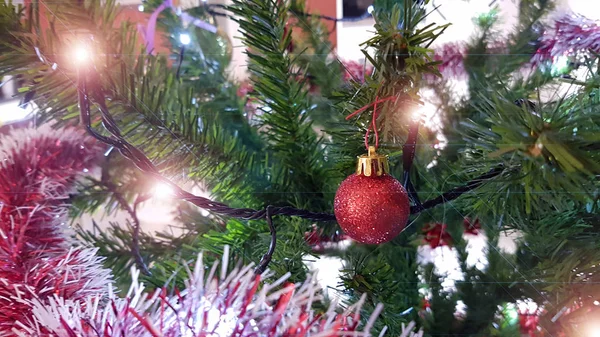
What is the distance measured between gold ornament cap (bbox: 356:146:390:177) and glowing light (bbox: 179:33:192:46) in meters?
0.31

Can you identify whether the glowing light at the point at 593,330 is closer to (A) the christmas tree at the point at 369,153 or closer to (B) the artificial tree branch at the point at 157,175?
(A) the christmas tree at the point at 369,153

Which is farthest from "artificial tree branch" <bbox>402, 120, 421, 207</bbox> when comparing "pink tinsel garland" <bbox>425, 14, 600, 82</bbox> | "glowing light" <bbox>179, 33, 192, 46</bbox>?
"glowing light" <bbox>179, 33, 192, 46</bbox>

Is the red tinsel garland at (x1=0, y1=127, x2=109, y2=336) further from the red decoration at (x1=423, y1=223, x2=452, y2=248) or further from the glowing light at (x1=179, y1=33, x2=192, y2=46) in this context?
the red decoration at (x1=423, y1=223, x2=452, y2=248)

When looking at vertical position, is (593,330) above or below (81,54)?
below

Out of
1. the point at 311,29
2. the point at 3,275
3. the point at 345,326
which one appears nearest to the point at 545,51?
the point at 311,29

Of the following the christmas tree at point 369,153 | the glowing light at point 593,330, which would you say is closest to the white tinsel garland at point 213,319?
the christmas tree at point 369,153

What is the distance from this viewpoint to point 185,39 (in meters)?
0.46

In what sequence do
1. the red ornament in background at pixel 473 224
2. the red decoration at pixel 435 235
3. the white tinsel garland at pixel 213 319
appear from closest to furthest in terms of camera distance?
the white tinsel garland at pixel 213 319 → the red ornament in background at pixel 473 224 → the red decoration at pixel 435 235

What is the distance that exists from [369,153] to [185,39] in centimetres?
32

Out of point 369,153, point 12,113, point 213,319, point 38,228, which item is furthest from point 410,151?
point 12,113

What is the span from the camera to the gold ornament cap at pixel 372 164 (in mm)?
212

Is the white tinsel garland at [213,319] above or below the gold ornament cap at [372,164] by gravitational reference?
below

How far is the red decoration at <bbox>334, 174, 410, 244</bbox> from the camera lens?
21 centimetres

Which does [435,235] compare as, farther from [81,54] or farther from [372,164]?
[81,54]
